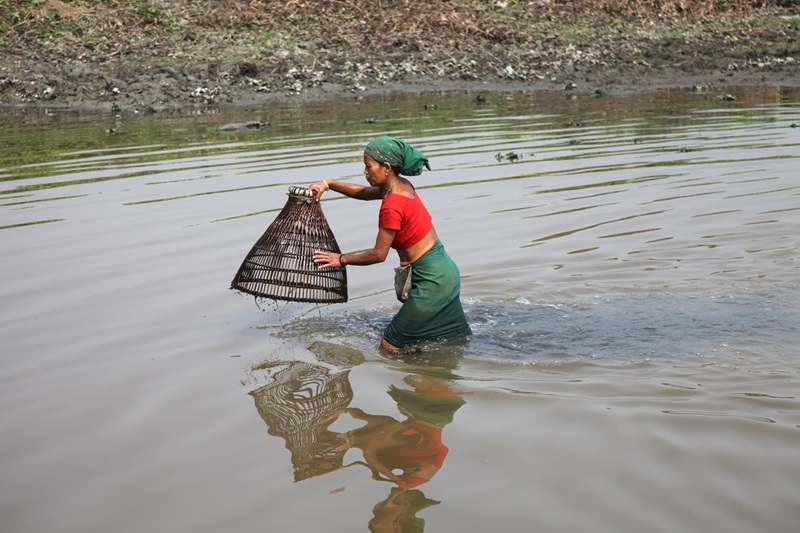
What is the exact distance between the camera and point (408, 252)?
19.1 ft

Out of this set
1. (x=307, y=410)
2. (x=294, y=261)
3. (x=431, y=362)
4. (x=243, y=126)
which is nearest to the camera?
(x=307, y=410)

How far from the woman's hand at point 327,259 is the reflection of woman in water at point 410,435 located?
1.00 meters

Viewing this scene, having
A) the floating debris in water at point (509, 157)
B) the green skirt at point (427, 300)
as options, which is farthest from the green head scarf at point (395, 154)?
the floating debris in water at point (509, 157)

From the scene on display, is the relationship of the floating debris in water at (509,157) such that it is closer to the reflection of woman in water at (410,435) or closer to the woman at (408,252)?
the woman at (408,252)

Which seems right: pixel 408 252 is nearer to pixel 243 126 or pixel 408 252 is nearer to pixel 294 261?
pixel 294 261

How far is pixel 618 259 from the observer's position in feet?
25.0

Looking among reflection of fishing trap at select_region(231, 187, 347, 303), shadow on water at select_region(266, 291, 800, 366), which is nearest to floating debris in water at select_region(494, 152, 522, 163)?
shadow on water at select_region(266, 291, 800, 366)

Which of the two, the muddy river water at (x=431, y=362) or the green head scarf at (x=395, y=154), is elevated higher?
the green head scarf at (x=395, y=154)

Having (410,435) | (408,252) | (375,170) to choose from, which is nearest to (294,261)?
(408,252)

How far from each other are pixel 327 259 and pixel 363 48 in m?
16.9

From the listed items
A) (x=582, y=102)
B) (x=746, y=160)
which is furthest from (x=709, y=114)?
(x=746, y=160)

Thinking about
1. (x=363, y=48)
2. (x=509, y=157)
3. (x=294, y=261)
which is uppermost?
(x=363, y=48)

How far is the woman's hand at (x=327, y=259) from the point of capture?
580 cm

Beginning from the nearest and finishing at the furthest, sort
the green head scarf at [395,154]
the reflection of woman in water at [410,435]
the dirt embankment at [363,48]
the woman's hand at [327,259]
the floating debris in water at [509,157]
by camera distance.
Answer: the reflection of woman in water at [410,435] → the green head scarf at [395,154] → the woman's hand at [327,259] → the floating debris in water at [509,157] → the dirt embankment at [363,48]
